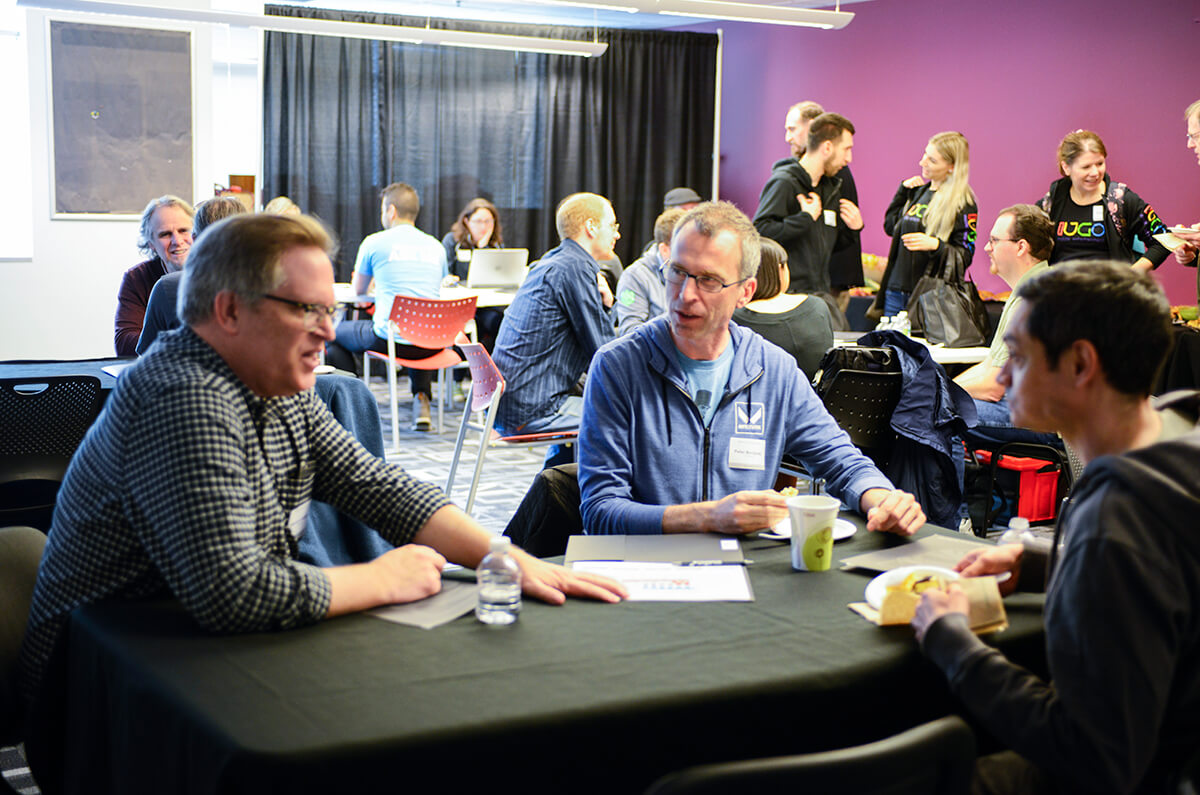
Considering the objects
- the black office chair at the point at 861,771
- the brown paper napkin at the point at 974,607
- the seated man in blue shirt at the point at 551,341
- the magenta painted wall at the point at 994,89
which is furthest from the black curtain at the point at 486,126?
the black office chair at the point at 861,771

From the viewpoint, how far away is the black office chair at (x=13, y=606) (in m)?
1.61

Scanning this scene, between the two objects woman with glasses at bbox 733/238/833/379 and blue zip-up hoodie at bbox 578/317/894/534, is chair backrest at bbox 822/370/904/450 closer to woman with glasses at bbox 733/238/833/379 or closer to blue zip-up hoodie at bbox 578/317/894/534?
woman with glasses at bbox 733/238/833/379

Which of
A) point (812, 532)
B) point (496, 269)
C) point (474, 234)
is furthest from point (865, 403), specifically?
point (474, 234)

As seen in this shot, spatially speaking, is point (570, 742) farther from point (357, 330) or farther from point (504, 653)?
point (357, 330)

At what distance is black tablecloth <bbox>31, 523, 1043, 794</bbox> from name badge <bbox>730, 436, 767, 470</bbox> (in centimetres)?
71

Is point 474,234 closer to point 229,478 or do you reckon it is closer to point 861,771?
point 229,478

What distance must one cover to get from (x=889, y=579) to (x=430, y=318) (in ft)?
15.7

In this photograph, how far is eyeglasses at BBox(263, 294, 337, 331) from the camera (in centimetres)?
160

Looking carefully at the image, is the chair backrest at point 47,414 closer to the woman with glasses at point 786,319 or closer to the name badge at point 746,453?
the name badge at point 746,453

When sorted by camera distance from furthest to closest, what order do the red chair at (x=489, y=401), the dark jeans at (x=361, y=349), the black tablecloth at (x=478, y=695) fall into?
the dark jeans at (x=361, y=349), the red chair at (x=489, y=401), the black tablecloth at (x=478, y=695)

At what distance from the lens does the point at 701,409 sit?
2367 millimetres

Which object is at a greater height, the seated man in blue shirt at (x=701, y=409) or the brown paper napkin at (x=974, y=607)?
the seated man in blue shirt at (x=701, y=409)

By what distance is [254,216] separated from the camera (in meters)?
1.65

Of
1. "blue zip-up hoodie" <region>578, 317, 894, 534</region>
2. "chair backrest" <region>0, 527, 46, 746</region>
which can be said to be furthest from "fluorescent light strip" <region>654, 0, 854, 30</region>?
"chair backrest" <region>0, 527, 46, 746</region>
